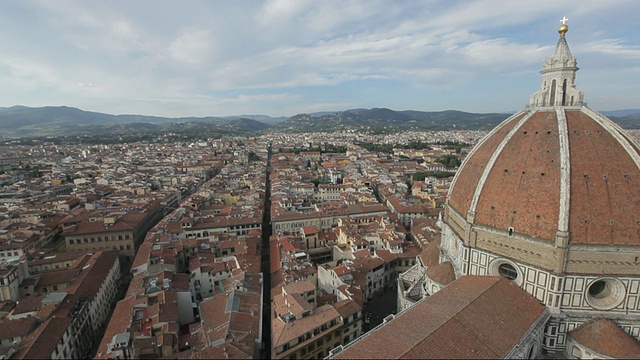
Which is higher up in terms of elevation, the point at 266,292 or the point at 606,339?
the point at 606,339

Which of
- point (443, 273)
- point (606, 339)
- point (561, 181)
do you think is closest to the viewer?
point (606, 339)

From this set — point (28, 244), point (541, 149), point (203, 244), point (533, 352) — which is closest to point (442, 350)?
point (533, 352)

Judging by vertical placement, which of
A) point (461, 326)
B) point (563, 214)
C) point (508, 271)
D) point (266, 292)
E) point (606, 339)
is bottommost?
point (266, 292)

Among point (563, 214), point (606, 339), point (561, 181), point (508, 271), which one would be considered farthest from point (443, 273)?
point (561, 181)

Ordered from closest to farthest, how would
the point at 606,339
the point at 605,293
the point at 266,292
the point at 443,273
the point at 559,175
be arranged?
the point at 606,339, the point at 559,175, the point at 605,293, the point at 443,273, the point at 266,292

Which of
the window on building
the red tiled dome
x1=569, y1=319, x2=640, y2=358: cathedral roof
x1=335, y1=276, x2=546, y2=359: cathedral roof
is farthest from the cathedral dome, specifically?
x1=569, y1=319, x2=640, y2=358: cathedral roof

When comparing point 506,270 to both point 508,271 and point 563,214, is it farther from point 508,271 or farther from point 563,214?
point 563,214

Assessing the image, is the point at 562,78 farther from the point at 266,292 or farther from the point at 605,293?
the point at 266,292

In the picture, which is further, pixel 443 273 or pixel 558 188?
pixel 443 273
